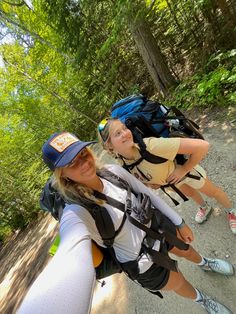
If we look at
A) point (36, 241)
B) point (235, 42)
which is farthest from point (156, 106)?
point (36, 241)

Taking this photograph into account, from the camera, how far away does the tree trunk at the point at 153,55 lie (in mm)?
6178

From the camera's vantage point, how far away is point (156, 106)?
97.9 inches

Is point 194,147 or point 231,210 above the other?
point 194,147

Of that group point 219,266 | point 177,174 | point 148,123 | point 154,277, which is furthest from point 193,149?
point 219,266

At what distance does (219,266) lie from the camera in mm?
2611

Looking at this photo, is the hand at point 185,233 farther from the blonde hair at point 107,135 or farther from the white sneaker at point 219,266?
the blonde hair at point 107,135

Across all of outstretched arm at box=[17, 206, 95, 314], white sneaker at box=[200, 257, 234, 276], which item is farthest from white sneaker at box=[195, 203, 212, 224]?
outstretched arm at box=[17, 206, 95, 314]

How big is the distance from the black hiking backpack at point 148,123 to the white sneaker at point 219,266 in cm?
87

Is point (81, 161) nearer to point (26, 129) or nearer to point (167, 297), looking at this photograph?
point (167, 297)

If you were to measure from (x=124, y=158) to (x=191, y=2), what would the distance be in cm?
521

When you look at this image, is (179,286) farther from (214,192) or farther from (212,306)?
(214,192)

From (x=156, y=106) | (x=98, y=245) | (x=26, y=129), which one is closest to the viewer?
(x=98, y=245)

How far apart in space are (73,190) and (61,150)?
10.1 inches

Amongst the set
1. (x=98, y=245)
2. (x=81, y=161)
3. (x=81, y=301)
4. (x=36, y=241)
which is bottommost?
(x=36, y=241)
